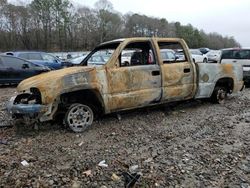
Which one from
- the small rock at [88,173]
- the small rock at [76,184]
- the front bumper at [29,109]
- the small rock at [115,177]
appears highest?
the front bumper at [29,109]

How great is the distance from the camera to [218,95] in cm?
882

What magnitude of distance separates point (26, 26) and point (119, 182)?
59393 mm

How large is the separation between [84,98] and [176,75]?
222cm

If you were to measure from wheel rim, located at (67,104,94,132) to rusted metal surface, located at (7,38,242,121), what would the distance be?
318mm

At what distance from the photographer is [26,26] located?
59.5 meters

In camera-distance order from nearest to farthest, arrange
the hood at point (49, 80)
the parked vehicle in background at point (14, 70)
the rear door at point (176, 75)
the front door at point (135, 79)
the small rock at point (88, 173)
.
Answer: the small rock at point (88, 173), the hood at point (49, 80), the front door at point (135, 79), the rear door at point (176, 75), the parked vehicle in background at point (14, 70)

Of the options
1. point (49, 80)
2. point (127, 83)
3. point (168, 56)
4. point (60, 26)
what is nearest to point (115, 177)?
point (49, 80)

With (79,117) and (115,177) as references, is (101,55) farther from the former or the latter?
(115,177)

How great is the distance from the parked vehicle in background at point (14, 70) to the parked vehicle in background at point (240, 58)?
24.6 feet

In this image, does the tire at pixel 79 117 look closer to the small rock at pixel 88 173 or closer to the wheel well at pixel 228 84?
the small rock at pixel 88 173

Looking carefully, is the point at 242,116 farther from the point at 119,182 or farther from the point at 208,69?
the point at 119,182

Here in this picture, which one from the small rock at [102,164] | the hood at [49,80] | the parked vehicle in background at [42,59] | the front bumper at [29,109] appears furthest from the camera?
the parked vehicle in background at [42,59]

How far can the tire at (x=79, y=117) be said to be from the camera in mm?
6184

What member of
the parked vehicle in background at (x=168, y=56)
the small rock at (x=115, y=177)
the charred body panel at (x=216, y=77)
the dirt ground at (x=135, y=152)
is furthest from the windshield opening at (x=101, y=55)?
the small rock at (x=115, y=177)
